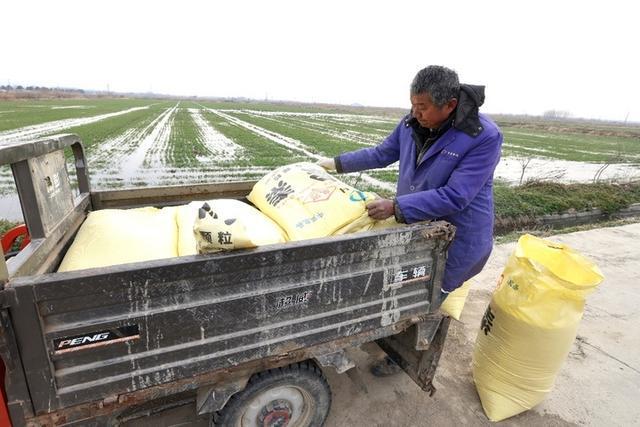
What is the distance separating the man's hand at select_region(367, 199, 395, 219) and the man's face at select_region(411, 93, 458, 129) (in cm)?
55

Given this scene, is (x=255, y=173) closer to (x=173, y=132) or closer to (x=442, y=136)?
(x=442, y=136)

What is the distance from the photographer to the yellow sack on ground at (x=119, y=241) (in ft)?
5.82

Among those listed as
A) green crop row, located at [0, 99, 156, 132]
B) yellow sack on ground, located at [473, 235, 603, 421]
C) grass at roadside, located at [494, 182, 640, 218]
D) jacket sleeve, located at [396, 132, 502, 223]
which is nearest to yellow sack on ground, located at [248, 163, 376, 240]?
jacket sleeve, located at [396, 132, 502, 223]

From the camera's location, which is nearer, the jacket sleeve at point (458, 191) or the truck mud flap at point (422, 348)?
the jacket sleeve at point (458, 191)

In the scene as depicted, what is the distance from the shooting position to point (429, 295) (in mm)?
2195

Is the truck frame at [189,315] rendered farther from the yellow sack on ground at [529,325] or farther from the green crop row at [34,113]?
the green crop row at [34,113]

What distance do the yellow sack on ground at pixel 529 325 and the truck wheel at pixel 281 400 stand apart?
4.18 feet

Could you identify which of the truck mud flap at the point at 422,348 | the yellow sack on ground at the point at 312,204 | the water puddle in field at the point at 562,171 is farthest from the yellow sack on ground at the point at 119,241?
the water puddle in field at the point at 562,171

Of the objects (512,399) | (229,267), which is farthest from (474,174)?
(512,399)

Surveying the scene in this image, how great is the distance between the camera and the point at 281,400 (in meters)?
2.06

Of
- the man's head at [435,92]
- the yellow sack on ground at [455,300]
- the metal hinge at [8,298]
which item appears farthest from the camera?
the yellow sack on ground at [455,300]

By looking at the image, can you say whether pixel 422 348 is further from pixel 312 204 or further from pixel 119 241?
pixel 119 241

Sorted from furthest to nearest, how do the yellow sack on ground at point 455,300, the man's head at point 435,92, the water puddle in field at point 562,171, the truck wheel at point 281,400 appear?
the water puddle in field at point 562,171 → the yellow sack on ground at point 455,300 → the man's head at point 435,92 → the truck wheel at point 281,400

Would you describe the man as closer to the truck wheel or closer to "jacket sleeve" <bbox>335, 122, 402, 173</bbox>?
"jacket sleeve" <bbox>335, 122, 402, 173</bbox>
